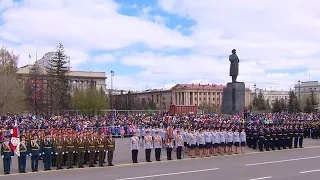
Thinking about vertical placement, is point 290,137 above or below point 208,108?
below

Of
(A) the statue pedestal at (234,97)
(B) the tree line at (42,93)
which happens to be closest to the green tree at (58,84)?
(B) the tree line at (42,93)

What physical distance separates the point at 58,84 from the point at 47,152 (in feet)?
188

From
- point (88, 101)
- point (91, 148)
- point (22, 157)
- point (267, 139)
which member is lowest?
point (22, 157)

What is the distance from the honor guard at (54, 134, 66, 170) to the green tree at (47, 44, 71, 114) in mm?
52600

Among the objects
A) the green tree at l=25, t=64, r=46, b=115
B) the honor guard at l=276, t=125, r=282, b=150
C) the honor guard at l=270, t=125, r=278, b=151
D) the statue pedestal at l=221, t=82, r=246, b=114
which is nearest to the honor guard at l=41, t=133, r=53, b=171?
the honor guard at l=270, t=125, r=278, b=151

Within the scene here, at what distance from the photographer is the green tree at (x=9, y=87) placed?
5988cm

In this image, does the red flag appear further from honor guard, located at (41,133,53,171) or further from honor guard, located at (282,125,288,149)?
honor guard, located at (282,125,288,149)

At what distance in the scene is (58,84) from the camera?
75812mm

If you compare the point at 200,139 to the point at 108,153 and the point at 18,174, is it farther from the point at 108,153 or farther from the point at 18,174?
the point at 18,174

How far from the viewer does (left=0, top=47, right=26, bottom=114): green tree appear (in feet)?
196

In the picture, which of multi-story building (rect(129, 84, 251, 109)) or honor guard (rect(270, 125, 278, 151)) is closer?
honor guard (rect(270, 125, 278, 151))

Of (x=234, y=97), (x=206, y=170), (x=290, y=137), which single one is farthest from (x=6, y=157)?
(x=234, y=97)

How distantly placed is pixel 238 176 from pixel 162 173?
9.86ft

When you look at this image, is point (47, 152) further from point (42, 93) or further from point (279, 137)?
point (42, 93)
